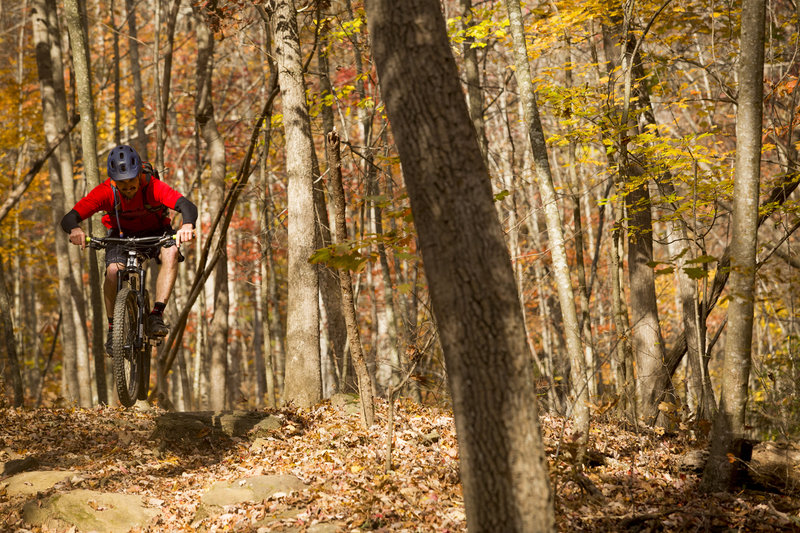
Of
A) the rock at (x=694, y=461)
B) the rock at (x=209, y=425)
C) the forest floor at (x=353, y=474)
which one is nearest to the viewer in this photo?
the forest floor at (x=353, y=474)

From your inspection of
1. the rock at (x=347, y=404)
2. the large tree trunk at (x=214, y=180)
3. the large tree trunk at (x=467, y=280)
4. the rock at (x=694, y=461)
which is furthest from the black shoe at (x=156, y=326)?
the large tree trunk at (x=214, y=180)

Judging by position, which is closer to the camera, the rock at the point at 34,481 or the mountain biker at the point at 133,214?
the mountain biker at the point at 133,214

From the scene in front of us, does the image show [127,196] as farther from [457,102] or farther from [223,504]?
[457,102]

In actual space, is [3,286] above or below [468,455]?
above

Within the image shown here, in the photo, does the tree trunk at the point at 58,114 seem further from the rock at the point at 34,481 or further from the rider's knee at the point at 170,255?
the rider's knee at the point at 170,255

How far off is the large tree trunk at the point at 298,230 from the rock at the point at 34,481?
2.81 meters

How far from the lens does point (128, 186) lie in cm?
612

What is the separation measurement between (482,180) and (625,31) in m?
5.78

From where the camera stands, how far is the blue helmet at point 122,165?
590 centimetres

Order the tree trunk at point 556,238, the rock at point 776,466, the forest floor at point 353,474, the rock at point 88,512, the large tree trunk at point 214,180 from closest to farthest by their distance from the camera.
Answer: the forest floor at point 353,474, the rock at point 88,512, the rock at point 776,466, the tree trunk at point 556,238, the large tree trunk at point 214,180

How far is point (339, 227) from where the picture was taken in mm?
7254

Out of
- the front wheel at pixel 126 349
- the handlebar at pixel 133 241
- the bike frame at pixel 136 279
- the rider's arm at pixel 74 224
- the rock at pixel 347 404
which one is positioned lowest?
the rock at pixel 347 404

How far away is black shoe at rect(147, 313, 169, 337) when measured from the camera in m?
6.59

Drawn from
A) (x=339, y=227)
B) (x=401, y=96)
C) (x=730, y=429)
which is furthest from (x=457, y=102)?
(x=730, y=429)
